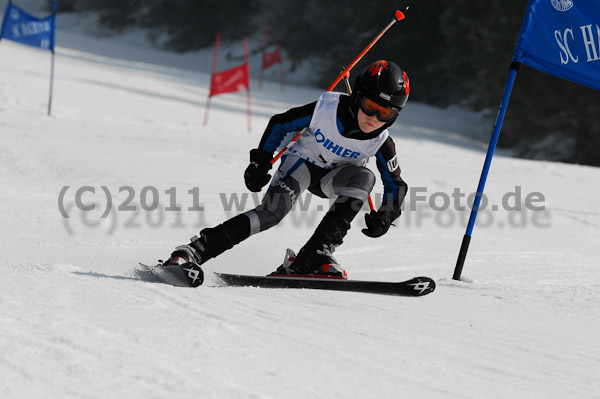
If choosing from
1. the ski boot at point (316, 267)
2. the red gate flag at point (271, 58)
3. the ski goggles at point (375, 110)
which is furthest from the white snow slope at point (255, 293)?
the red gate flag at point (271, 58)

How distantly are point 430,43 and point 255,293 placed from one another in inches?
909

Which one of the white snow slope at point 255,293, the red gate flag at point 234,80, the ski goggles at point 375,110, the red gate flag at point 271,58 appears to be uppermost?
the red gate flag at point 271,58

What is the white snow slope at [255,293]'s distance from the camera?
2059mm

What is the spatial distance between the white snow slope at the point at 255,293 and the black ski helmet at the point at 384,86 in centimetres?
97

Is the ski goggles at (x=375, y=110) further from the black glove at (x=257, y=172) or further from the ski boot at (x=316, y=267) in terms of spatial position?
the ski boot at (x=316, y=267)

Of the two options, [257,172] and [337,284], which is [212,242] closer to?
[257,172]

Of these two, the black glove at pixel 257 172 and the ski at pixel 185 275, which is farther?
the black glove at pixel 257 172

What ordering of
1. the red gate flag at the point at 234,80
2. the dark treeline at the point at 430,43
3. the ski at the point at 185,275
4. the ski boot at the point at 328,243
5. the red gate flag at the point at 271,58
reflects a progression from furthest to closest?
the red gate flag at the point at 271,58 < the dark treeline at the point at 430,43 < the red gate flag at the point at 234,80 < the ski boot at the point at 328,243 < the ski at the point at 185,275

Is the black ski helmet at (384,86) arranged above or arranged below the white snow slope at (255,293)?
above

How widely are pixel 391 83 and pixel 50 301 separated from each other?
1.91 m

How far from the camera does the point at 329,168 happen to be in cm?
387

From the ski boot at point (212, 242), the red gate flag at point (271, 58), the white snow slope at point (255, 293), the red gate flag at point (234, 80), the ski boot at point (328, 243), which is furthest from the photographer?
the red gate flag at point (271, 58)

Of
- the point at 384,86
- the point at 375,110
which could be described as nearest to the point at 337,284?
the point at 375,110

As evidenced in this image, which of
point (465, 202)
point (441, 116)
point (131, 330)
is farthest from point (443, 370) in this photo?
point (441, 116)
